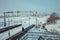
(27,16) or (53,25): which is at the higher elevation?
(27,16)

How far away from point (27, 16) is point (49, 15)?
113 centimetres

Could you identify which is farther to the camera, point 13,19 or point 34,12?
point 13,19

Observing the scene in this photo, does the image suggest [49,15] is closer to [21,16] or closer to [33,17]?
[33,17]

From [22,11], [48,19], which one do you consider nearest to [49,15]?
[48,19]

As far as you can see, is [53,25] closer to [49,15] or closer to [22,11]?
[49,15]

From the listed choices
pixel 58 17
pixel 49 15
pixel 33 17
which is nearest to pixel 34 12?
pixel 33 17

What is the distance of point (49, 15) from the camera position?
7.27m

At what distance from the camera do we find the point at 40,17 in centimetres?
745

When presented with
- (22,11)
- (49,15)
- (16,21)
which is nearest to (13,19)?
(16,21)

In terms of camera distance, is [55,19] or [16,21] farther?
[16,21]

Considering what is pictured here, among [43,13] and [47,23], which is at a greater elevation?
[43,13]

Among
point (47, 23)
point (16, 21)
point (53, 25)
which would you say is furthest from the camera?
point (16, 21)

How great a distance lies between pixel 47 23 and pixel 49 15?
50cm

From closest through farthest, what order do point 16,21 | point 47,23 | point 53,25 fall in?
point 53,25 → point 47,23 → point 16,21
